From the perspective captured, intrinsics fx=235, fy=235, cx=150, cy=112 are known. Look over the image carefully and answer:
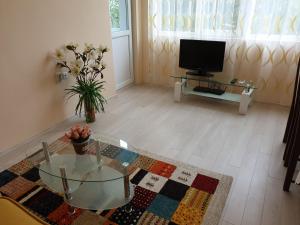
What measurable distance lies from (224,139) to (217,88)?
1.30 m

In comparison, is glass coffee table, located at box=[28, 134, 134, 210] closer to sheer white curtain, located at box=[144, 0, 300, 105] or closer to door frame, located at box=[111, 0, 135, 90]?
door frame, located at box=[111, 0, 135, 90]

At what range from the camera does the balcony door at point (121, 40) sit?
371 cm

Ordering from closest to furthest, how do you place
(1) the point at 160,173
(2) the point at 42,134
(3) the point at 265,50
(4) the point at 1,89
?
(1) the point at 160,173 → (4) the point at 1,89 → (2) the point at 42,134 → (3) the point at 265,50

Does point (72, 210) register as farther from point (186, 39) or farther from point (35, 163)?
point (186, 39)

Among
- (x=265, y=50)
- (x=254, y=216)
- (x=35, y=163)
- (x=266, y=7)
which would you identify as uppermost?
(x=266, y=7)

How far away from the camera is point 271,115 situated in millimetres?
3197

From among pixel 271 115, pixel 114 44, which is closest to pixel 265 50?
pixel 271 115

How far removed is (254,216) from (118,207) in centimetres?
98

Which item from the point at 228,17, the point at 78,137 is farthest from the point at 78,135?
the point at 228,17

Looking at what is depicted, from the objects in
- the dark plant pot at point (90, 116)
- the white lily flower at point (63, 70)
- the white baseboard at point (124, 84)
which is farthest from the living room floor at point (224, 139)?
the white lily flower at point (63, 70)

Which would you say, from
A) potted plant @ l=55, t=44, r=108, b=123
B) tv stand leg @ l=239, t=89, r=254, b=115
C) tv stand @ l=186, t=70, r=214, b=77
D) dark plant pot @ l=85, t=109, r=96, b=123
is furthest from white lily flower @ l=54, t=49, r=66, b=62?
tv stand leg @ l=239, t=89, r=254, b=115

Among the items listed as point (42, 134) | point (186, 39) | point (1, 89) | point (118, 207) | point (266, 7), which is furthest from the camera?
point (186, 39)

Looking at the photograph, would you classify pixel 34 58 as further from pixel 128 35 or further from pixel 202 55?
pixel 202 55

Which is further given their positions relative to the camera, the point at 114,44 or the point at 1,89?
the point at 114,44
